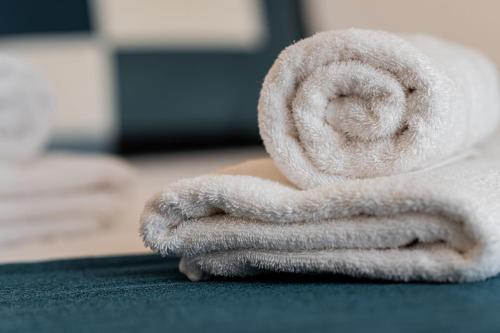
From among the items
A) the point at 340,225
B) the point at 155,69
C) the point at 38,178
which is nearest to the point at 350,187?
the point at 340,225

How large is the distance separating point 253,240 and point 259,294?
5 cm

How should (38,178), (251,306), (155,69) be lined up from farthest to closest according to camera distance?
(155,69), (38,178), (251,306)

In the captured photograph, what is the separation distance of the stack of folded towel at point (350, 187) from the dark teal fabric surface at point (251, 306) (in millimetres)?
21

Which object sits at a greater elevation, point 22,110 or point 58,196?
point 22,110

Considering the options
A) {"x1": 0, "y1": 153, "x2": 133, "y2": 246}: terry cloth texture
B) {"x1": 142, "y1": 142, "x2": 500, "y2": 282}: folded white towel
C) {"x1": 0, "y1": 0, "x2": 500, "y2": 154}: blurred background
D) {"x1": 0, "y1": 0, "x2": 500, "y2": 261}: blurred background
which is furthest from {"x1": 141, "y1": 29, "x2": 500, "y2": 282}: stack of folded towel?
{"x1": 0, "y1": 0, "x2": 500, "y2": 154}: blurred background

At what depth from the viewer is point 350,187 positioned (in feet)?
1.81

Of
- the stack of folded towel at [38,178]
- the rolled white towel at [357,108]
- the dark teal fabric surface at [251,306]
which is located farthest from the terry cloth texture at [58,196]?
the rolled white towel at [357,108]

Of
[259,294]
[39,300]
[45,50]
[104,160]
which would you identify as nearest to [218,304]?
[259,294]

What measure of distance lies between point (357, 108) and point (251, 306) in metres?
0.19

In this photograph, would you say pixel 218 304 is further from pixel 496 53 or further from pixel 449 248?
pixel 496 53

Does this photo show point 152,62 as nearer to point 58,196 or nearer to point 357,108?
point 58,196

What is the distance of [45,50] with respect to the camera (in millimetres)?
1703

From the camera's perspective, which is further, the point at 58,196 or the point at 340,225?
the point at 58,196

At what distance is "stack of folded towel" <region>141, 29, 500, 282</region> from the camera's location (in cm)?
54
